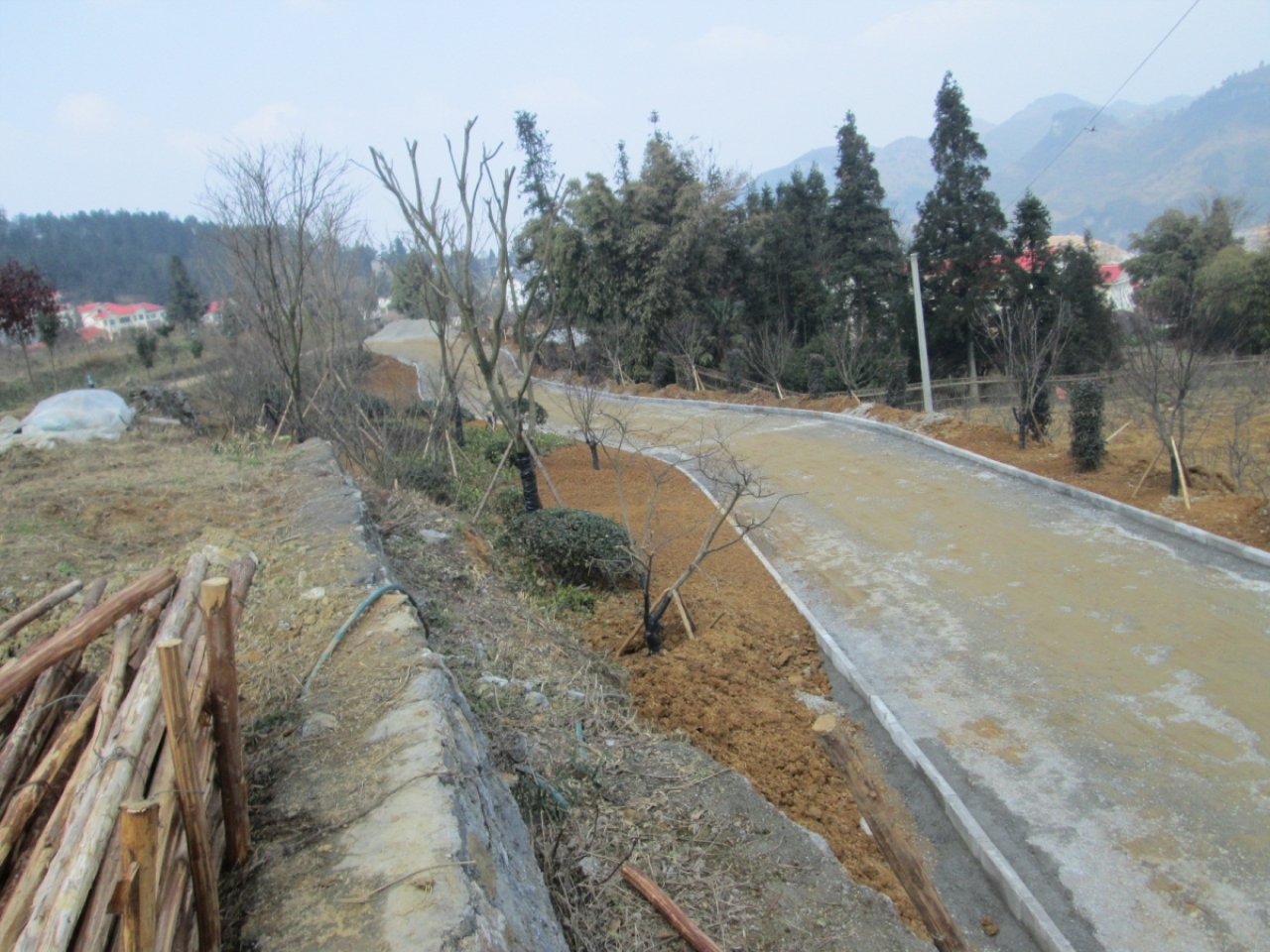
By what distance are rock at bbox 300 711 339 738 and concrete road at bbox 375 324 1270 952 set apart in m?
4.28

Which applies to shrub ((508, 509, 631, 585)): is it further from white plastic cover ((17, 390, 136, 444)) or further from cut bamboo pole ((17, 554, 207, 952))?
cut bamboo pole ((17, 554, 207, 952))

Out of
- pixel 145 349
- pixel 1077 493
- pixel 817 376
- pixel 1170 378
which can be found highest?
pixel 145 349

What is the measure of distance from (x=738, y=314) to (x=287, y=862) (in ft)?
98.3

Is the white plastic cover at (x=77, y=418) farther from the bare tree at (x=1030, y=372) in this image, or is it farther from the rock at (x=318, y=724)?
the bare tree at (x=1030, y=372)

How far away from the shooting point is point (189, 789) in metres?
2.05

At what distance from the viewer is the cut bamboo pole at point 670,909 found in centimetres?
337

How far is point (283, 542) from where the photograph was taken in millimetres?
5758

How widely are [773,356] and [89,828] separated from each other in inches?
974

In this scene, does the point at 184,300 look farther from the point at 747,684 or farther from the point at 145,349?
the point at 747,684

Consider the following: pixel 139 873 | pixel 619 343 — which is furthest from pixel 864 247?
pixel 139 873

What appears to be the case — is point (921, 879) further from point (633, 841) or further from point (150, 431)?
point (150, 431)

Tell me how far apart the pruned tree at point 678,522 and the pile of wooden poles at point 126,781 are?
413 cm

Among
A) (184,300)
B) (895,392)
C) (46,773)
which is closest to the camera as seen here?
(46,773)

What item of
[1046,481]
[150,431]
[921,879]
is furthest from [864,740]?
[150,431]
